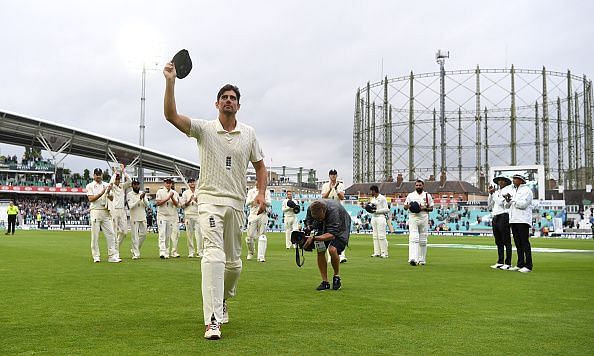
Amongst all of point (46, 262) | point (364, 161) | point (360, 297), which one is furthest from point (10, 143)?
point (360, 297)

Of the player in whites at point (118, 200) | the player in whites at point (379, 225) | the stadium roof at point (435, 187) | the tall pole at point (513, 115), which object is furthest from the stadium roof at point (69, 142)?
the player in whites at point (379, 225)

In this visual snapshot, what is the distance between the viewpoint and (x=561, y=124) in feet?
236

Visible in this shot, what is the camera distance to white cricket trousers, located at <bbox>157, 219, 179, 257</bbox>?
1585cm

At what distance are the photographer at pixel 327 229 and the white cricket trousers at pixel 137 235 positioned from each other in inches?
300

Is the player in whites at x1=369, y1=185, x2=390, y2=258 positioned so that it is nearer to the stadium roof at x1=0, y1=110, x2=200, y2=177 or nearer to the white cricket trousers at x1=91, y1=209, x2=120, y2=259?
the white cricket trousers at x1=91, y1=209, x2=120, y2=259

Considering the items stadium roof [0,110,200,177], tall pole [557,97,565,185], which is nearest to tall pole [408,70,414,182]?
tall pole [557,97,565,185]

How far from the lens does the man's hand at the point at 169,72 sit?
17.0 feet

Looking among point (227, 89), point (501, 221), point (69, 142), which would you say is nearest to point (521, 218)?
point (501, 221)

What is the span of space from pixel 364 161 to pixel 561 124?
954 inches

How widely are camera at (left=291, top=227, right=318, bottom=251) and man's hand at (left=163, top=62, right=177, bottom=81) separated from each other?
4061 mm

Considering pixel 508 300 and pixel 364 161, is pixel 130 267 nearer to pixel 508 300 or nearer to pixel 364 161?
pixel 508 300

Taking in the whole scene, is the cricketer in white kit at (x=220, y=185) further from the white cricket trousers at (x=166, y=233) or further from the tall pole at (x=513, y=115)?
the tall pole at (x=513, y=115)

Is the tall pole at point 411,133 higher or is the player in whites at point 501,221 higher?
the tall pole at point 411,133

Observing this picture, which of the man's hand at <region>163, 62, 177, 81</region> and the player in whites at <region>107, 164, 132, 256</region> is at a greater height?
the man's hand at <region>163, 62, 177, 81</region>
